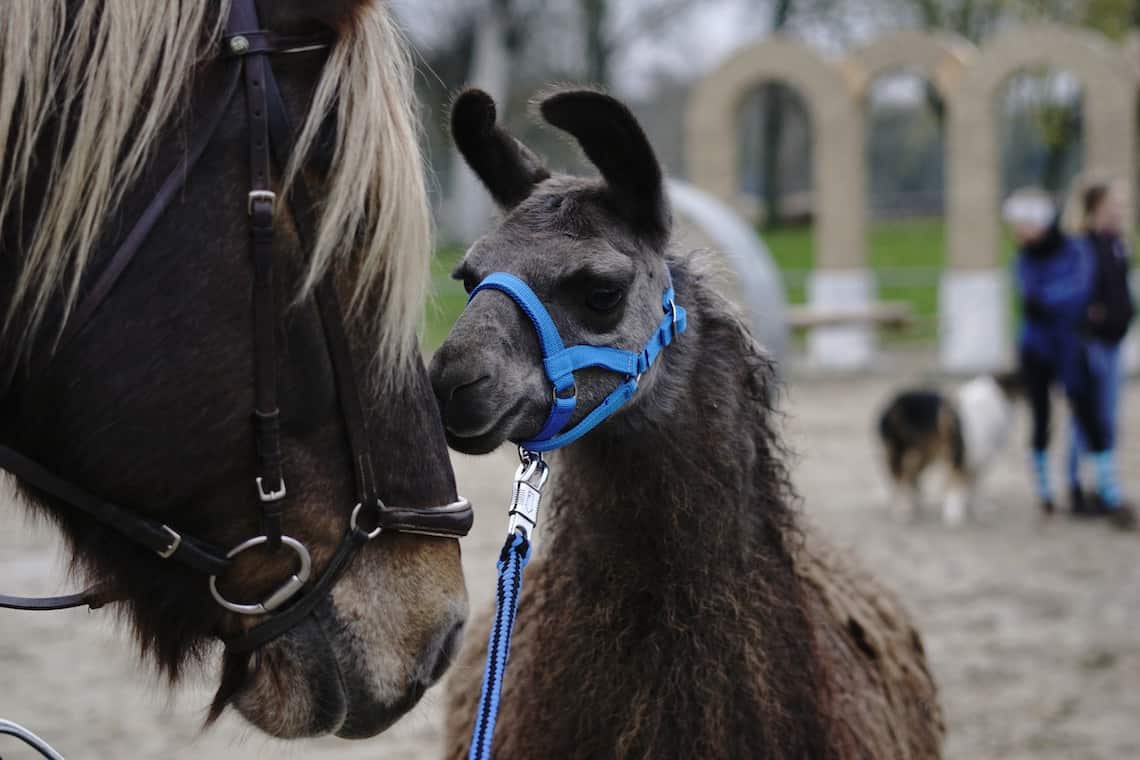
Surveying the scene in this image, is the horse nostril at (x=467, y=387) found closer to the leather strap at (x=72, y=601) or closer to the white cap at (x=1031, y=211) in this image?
the leather strap at (x=72, y=601)

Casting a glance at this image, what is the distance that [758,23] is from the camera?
28.9m

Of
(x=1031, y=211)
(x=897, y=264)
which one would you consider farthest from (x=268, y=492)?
(x=897, y=264)

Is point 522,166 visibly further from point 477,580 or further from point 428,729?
point 477,580

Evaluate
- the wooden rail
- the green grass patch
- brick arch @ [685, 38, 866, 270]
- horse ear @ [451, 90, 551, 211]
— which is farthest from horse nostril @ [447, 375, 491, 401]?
brick arch @ [685, 38, 866, 270]

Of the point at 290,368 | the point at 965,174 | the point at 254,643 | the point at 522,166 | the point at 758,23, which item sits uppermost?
the point at 758,23

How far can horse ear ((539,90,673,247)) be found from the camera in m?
2.16

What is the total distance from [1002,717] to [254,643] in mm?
4063

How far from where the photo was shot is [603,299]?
227 centimetres

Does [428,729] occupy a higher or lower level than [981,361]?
lower

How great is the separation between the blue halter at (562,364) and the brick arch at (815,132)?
1297cm

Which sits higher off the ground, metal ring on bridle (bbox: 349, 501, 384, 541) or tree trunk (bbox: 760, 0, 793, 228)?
tree trunk (bbox: 760, 0, 793, 228)

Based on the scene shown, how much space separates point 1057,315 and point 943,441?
46.9 inches

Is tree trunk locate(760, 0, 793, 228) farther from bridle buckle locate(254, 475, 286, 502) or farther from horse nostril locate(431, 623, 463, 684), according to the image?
bridle buckle locate(254, 475, 286, 502)

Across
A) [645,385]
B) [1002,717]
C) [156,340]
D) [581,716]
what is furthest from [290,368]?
[1002,717]
